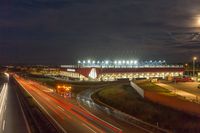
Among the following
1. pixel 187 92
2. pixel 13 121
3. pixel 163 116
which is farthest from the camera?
pixel 187 92

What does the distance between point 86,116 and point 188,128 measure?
1546 centimetres

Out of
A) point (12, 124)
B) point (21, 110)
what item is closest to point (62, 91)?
point (21, 110)

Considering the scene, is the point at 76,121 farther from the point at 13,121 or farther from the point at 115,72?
the point at 115,72

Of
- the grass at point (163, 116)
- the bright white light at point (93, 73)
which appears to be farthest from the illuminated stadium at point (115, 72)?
the grass at point (163, 116)

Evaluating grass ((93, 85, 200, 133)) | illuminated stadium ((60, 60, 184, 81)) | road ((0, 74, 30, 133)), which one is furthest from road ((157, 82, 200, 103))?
illuminated stadium ((60, 60, 184, 81))

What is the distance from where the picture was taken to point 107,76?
156875 mm

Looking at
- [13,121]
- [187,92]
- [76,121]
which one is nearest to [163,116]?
[76,121]

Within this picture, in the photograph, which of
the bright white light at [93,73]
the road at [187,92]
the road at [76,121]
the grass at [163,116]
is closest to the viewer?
the road at [76,121]

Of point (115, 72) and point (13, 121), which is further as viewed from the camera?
point (115, 72)

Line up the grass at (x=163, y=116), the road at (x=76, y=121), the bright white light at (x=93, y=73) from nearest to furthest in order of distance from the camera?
the road at (x=76, y=121)
the grass at (x=163, y=116)
the bright white light at (x=93, y=73)

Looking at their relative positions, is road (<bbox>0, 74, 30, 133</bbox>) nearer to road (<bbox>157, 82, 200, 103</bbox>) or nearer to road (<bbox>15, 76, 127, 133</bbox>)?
road (<bbox>15, 76, 127, 133</bbox>)

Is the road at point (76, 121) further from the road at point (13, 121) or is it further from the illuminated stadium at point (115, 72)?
the illuminated stadium at point (115, 72)

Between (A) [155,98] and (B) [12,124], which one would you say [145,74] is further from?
(B) [12,124]

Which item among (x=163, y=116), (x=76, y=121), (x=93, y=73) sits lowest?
(x=76, y=121)
